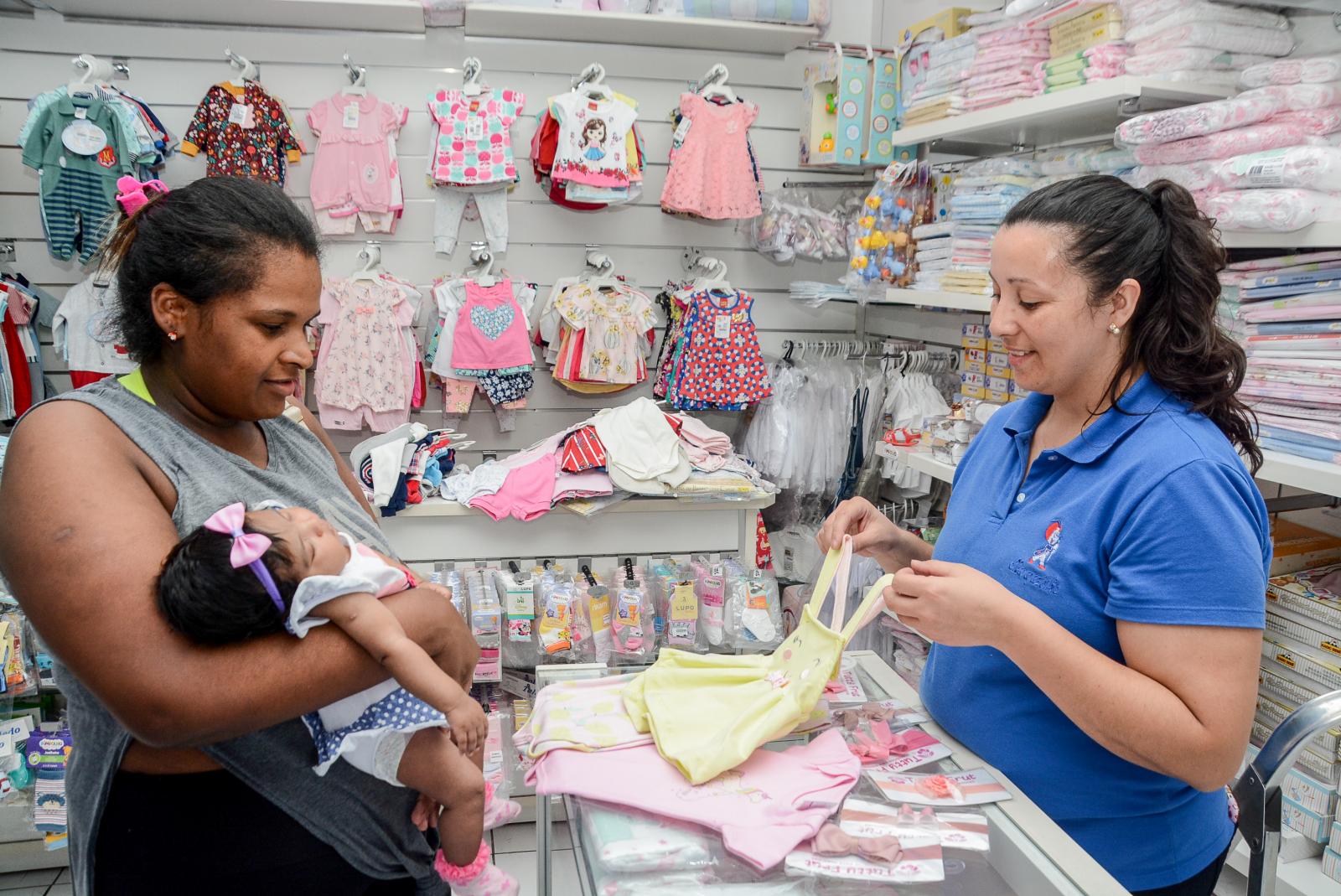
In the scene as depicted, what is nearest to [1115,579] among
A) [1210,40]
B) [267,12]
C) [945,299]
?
[1210,40]

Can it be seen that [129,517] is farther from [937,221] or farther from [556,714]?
[937,221]

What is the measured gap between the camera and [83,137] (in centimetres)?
365

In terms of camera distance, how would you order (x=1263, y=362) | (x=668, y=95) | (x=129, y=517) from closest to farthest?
(x=129, y=517), (x=1263, y=362), (x=668, y=95)

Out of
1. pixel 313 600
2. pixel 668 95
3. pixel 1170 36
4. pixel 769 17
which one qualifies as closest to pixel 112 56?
pixel 668 95

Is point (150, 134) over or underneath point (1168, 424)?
over

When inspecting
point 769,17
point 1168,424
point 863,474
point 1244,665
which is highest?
point 769,17

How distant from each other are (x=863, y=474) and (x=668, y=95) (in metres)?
2.03

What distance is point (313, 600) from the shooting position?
1194 millimetres

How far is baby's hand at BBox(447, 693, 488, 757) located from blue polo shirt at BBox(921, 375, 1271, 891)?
0.75m

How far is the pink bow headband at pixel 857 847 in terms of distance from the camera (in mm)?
1124

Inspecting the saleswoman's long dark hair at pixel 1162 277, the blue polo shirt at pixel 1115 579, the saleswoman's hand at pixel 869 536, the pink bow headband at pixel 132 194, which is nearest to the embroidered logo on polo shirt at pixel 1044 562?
the blue polo shirt at pixel 1115 579

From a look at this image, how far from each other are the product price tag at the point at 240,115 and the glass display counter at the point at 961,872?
3.44 m

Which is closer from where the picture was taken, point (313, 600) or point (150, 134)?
point (313, 600)

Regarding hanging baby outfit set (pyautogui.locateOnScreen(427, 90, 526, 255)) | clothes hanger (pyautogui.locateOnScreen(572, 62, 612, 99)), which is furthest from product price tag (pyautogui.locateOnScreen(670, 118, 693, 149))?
hanging baby outfit set (pyautogui.locateOnScreen(427, 90, 526, 255))
